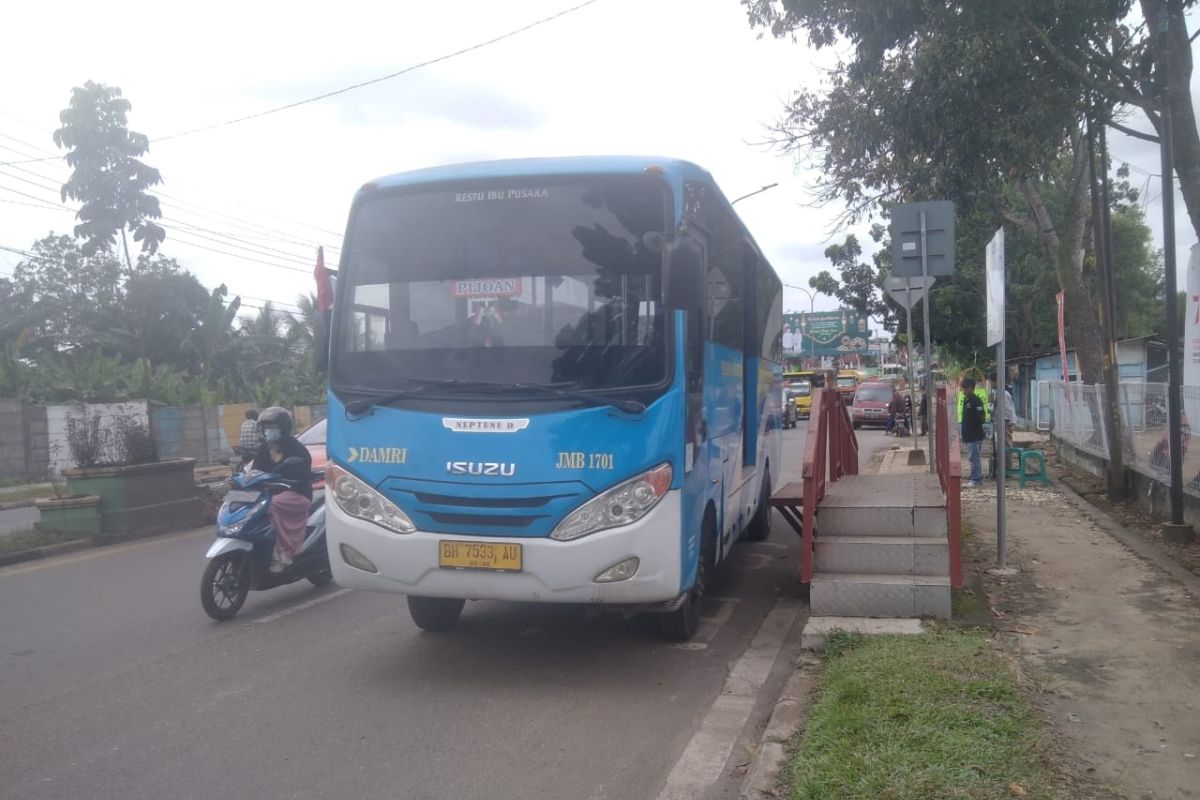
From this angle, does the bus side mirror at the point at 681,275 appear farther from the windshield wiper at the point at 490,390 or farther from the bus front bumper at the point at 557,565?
the bus front bumper at the point at 557,565

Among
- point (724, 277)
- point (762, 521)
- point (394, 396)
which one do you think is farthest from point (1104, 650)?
point (762, 521)

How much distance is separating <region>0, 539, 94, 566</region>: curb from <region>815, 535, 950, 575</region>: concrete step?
893 centimetres

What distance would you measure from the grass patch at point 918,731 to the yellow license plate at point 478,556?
6.03 ft

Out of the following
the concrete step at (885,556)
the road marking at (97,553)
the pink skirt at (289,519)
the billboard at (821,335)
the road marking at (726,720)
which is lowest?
the road marking at (97,553)

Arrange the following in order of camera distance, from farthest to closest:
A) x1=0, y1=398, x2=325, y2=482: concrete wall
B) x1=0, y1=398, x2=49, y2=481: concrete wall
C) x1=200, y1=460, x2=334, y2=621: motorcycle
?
x1=0, y1=398, x2=49, y2=481: concrete wall, x1=0, y1=398, x2=325, y2=482: concrete wall, x1=200, y1=460, x2=334, y2=621: motorcycle

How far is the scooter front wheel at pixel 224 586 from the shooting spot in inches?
294

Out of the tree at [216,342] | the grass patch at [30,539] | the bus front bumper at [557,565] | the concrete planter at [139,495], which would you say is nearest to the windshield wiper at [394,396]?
the bus front bumper at [557,565]

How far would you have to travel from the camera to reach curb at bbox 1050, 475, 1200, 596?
758 cm

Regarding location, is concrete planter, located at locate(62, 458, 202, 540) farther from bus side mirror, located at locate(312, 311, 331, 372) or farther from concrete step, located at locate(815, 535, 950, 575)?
concrete step, located at locate(815, 535, 950, 575)

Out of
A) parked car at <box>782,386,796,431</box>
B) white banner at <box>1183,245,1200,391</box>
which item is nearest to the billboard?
parked car at <box>782,386,796,431</box>

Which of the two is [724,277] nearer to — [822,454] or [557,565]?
[822,454]

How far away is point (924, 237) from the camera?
8945 mm

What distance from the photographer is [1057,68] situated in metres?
9.42

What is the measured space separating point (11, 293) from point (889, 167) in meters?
35.3
